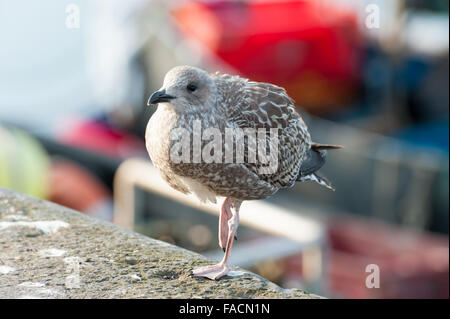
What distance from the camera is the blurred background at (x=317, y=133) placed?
8.02m

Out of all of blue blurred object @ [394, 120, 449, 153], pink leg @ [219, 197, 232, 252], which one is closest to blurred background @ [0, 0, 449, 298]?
blue blurred object @ [394, 120, 449, 153]

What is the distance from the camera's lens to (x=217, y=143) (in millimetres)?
3350

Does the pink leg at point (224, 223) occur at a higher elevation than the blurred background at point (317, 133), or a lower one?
lower

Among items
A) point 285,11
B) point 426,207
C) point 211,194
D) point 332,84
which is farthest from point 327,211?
point 211,194

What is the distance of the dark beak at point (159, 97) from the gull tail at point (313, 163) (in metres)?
1.13

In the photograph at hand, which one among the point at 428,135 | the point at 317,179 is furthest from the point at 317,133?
the point at 317,179

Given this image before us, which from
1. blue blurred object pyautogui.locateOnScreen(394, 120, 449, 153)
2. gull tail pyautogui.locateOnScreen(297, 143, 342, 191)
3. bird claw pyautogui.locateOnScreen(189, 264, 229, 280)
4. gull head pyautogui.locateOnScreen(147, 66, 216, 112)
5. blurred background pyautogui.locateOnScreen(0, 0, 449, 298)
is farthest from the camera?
blue blurred object pyautogui.locateOnScreen(394, 120, 449, 153)

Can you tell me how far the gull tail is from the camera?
4.11 m

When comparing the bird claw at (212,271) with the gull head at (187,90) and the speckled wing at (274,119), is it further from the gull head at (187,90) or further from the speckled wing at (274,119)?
the gull head at (187,90)

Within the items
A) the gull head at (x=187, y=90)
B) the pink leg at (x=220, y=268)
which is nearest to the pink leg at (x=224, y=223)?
the pink leg at (x=220, y=268)

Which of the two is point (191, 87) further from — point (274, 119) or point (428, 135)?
point (428, 135)

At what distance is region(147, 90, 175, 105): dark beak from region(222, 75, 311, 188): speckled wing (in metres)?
0.35

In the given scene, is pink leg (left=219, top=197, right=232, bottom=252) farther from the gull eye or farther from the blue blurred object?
the blue blurred object

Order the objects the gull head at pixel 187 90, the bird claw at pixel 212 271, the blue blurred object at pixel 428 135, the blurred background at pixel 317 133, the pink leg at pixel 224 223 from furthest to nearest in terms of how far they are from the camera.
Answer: the blue blurred object at pixel 428 135, the blurred background at pixel 317 133, the pink leg at pixel 224 223, the bird claw at pixel 212 271, the gull head at pixel 187 90
